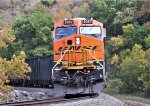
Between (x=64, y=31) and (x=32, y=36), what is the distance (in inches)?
734

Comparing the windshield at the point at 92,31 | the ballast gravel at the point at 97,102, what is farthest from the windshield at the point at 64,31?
the ballast gravel at the point at 97,102

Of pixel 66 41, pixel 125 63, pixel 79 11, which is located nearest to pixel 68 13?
pixel 79 11

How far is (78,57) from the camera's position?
18938 mm

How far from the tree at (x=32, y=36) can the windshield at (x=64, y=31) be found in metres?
15.6

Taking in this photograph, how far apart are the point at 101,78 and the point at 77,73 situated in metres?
1.06

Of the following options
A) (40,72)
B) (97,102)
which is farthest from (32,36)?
(97,102)

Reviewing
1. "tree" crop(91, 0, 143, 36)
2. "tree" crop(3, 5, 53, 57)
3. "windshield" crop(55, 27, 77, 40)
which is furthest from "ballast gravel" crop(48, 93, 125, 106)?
"tree" crop(91, 0, 143, 36)

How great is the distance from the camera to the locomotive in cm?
1873

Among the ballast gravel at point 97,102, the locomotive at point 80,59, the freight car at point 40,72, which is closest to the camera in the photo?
the ballast gravel at point 97,102

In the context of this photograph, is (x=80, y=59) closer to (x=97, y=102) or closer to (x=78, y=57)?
(x=78, y=57)

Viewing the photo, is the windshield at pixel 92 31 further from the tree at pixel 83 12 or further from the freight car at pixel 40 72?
the tree at pixel 83 12

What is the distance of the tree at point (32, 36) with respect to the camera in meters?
36.3

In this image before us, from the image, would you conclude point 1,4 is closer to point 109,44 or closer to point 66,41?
point 109,44

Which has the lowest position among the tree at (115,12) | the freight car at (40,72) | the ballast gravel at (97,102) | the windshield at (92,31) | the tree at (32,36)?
the ballast gravel at (97,102)
